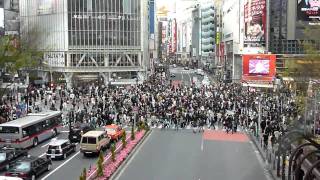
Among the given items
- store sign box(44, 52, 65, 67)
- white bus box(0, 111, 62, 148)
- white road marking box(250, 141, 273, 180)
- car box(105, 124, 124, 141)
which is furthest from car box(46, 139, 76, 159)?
store sign box(44, 52, 65, 67)

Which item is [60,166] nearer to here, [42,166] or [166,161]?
[42,166]

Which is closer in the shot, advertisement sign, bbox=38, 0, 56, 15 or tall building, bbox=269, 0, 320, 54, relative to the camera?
tall building, bbox=269, 0, 320, 54

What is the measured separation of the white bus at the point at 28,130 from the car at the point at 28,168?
6.05 m

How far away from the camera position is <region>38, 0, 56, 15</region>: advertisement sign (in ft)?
296

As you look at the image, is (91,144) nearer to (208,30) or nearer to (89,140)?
(89,140)

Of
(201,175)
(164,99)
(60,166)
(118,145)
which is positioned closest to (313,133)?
(201,175)

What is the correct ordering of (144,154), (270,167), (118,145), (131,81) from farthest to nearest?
(131,81) < (118,145) < (144,154) < (270,167)

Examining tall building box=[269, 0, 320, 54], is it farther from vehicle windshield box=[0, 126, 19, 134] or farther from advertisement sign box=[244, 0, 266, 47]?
vehicle windshield box=[0, 126, 19, 134]

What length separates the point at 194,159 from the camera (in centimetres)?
3033

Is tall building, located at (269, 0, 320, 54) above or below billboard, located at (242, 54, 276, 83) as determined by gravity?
above

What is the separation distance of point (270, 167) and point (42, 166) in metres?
11.2

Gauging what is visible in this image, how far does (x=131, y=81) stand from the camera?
8375cm

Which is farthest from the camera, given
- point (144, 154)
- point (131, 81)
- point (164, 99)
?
point (131, 81)

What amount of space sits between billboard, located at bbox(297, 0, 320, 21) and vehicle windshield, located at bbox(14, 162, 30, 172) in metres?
52.9
